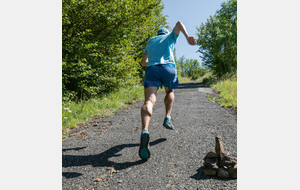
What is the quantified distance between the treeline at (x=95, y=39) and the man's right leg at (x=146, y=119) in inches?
108

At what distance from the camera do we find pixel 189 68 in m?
81.3

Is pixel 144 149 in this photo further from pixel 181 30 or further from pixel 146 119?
pixel 181 30

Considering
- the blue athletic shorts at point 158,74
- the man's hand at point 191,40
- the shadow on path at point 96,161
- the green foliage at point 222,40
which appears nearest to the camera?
the shadow on path at point 96,161

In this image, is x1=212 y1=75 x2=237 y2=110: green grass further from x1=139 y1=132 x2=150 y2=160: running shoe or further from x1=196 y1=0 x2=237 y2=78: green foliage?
x1=196 y1=0 x2=237 y2=78: green foliage

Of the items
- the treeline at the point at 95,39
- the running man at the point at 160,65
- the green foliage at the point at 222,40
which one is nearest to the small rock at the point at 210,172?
the running man at the point at 160,65

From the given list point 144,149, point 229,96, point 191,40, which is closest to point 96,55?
point 191,40

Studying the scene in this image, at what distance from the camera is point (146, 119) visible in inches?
93.0

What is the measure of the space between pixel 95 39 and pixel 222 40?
630 inches

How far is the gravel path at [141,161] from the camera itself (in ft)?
5.93

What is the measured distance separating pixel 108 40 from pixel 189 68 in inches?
3083

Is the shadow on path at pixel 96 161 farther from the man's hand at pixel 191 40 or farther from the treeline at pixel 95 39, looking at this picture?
the treeline at pixel 95 39

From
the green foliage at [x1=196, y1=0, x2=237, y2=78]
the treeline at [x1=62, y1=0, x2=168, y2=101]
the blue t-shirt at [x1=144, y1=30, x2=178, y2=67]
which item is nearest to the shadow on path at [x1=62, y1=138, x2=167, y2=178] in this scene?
the blue t-shirt at [x1=144, y1=30, x2=178, y2=67]

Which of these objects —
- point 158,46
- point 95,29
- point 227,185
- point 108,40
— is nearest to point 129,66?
point 108,40

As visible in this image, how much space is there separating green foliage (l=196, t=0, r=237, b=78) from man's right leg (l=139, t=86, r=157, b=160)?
56.3ft
